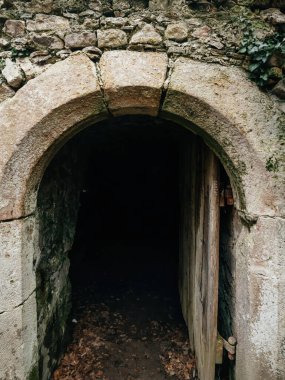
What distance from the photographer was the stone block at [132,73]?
194cm

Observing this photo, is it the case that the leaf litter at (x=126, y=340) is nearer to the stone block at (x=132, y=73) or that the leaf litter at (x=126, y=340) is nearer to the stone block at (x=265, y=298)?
the stone block at (x=265, y=298)

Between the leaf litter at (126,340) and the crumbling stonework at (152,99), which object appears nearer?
the crumbling stonework at (152,99)

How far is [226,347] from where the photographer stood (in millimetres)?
2207

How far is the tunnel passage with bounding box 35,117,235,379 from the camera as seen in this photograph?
274 cm

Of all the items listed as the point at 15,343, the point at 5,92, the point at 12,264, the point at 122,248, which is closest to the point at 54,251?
the point at 12,264

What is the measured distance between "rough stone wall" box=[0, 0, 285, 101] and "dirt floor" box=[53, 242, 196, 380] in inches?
111

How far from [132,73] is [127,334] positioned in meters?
3.13

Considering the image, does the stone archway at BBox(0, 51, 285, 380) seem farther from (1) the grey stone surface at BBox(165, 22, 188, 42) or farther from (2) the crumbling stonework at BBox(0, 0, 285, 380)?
(1) the grey stone surface at BBox(165, 22, 188, 42)

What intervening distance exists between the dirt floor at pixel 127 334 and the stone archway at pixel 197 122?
119cm

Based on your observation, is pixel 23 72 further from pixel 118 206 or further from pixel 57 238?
pixel 118 206

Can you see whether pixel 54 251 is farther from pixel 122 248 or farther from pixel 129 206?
pixel 129 206

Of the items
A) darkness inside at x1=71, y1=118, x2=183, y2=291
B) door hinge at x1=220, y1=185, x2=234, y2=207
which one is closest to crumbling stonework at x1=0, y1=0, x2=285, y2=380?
door hinge at x1=220, y1=185, x2=234, y2=207

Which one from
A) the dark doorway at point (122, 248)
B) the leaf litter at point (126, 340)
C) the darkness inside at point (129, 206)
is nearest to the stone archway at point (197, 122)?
A: the dark doorway at point (122, 248)

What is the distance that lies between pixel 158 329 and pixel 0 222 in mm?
2624
